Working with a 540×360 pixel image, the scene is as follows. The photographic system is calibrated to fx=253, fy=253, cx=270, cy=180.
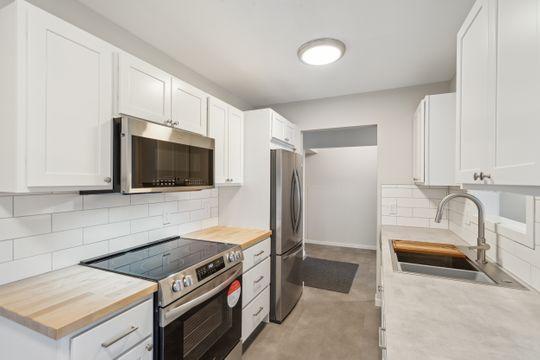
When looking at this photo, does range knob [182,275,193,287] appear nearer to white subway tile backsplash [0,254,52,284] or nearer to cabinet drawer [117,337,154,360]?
cabinet drawer [117,337,154,360]

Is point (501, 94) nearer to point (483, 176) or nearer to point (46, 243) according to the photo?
point (483, 176)

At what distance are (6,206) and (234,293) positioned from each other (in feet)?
4.51

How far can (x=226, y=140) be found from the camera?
2.38m

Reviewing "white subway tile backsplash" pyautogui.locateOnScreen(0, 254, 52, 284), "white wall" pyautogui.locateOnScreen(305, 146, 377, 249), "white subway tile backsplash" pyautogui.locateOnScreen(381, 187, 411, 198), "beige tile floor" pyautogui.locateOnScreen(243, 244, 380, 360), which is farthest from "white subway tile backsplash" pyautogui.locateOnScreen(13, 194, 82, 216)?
"white wall" pyautogui.locateOnScreen(305, 146, 377, 249)

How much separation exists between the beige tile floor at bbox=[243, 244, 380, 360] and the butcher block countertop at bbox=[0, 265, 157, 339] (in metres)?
1.29

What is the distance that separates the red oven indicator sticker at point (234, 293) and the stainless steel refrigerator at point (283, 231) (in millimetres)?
676

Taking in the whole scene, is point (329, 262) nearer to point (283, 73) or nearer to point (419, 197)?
point (419, 197)

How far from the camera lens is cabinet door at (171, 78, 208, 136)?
180cm

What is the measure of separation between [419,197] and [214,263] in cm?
228

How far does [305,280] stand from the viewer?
3.47 meters

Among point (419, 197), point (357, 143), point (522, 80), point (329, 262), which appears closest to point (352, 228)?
point (329, 262)

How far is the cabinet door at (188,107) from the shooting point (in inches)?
70.8

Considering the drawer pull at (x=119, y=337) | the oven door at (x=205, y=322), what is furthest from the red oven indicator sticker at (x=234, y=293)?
the drawer pull at (x=119, y=337)

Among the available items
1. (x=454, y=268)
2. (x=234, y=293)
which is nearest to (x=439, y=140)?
(x=454, y=268)
